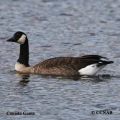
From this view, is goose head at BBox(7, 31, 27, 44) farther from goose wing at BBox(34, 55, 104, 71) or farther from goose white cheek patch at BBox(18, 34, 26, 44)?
goose wing at BBox(34, 55, 104, 71)

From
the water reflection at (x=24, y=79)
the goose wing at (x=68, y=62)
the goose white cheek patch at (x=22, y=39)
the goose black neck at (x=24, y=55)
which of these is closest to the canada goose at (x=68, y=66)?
the goose wing at (x=68, y=62)

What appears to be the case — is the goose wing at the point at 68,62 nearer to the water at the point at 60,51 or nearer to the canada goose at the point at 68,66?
the canada goose at the point at 68,66

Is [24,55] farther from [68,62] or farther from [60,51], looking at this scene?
[60,51]

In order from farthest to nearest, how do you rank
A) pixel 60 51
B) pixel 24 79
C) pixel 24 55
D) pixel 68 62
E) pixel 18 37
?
pixel 60 51
pixel 18 37
pixel 24 55
pixel 68 62
pixel 24 79

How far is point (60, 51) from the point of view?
21.6 metres

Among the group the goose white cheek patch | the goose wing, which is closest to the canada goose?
the goose wing

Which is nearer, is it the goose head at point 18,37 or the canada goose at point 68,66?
the canada goose at point 68,66

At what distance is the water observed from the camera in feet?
50.3

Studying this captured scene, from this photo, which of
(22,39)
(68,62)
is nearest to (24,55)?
(22,39)

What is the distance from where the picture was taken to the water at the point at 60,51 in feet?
50.3

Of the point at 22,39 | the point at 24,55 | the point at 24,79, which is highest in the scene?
the point at 22,39

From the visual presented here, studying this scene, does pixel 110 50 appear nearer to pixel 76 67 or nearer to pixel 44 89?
pixel 76 67

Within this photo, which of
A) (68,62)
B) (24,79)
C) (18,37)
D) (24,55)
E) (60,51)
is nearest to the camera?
(24,79)

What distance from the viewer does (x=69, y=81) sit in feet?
60.3
